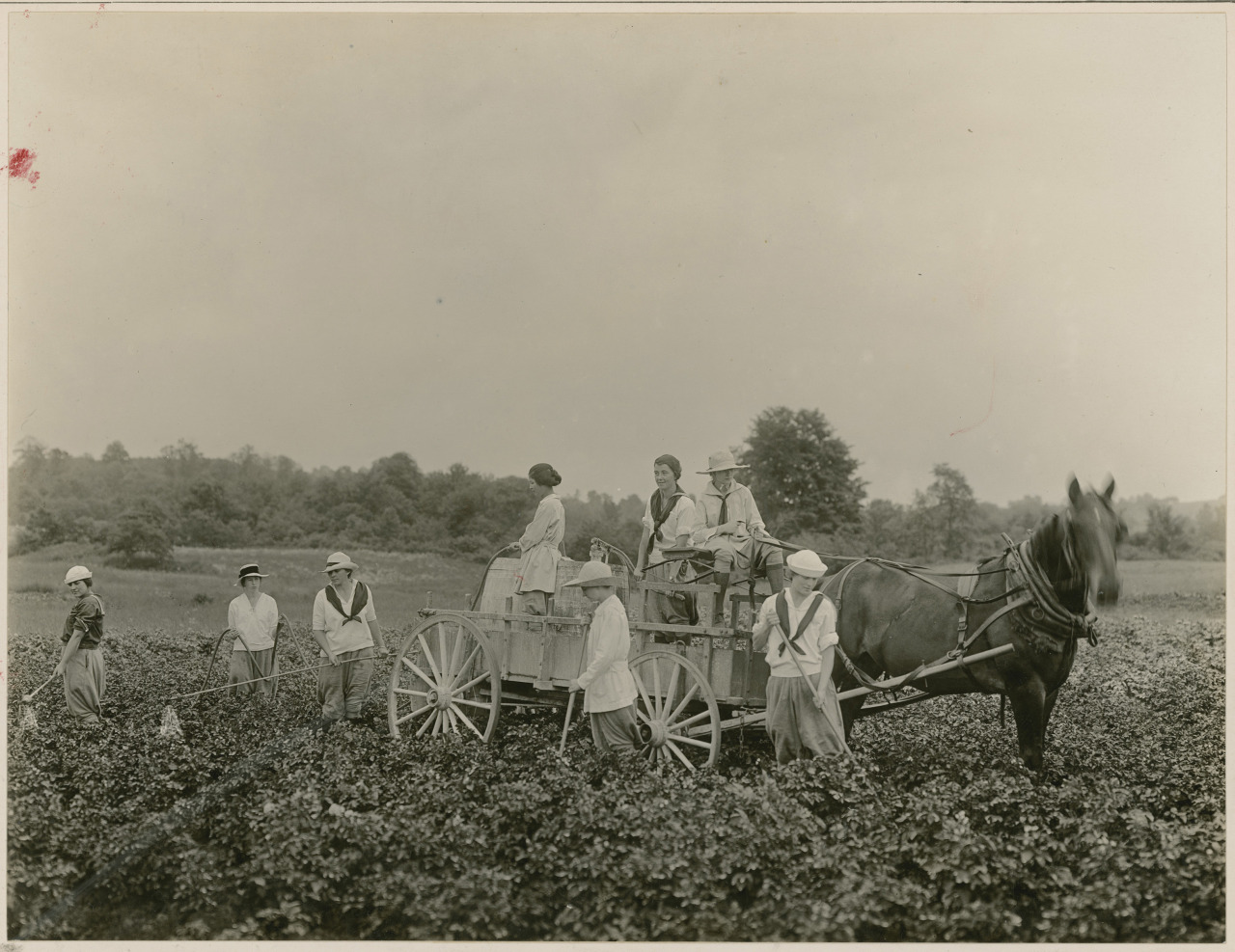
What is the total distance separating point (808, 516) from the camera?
27688 mm

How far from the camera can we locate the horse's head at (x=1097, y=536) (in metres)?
5.44

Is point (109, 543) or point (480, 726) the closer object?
point (480, 726)

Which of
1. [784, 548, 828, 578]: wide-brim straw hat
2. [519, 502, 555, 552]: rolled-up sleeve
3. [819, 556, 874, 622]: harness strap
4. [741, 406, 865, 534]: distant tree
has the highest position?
[741, 406, 865, 534]: distant tree

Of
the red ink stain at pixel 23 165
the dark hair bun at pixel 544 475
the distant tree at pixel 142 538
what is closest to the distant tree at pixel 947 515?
the distant tree at pixel 142 538

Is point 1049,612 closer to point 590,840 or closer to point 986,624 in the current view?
point 986,624

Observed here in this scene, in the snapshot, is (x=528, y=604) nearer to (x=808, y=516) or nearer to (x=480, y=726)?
(x=480, y=726)

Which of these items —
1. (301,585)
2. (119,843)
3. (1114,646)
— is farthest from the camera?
(301,585)

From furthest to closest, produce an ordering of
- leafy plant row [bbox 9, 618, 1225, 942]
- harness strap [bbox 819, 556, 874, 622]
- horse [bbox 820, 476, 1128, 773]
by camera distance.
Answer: harness strap [bbox 819, 556, 874, 622] < horse [bbox 820, 476, 1128, 773] < leafy plant row [bbox 9, 618, 1225, 942]

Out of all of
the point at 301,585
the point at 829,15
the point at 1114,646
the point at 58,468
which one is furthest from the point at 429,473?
the point at 829,15

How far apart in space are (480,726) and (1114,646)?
9.60 meters

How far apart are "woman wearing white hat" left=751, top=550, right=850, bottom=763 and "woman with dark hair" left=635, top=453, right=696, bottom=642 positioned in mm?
1229

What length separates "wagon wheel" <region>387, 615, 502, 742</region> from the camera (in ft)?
23.2

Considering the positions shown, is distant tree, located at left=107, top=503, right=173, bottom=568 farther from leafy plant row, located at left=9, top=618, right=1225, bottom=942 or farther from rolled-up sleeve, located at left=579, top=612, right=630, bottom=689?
rolled-up sleeve, located at left=579, top=612, right=630, bottom=689

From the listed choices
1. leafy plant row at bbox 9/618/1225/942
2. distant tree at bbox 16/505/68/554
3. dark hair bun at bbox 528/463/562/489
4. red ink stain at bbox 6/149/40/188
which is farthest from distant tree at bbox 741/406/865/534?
red ink stain at bbox 6/149/40/188
